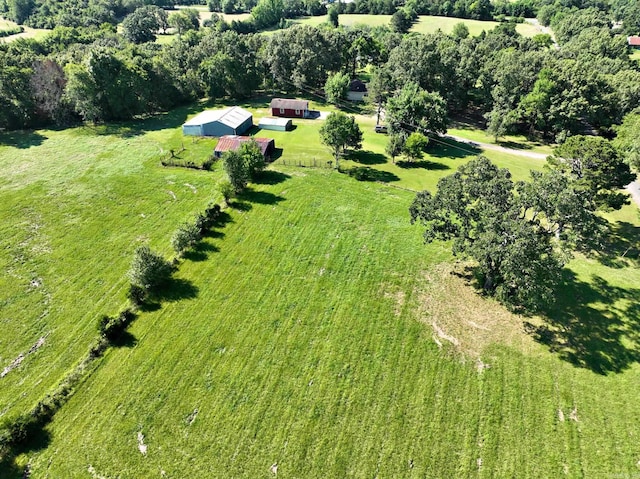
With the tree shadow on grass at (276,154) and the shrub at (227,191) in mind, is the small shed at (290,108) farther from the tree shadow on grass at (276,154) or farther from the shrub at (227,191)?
the shrub at (227,191)

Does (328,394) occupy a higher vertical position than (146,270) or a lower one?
lower

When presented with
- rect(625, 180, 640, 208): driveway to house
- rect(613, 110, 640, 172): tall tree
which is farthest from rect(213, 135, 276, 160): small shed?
rect(625, 180, 640, 208): driveway to house

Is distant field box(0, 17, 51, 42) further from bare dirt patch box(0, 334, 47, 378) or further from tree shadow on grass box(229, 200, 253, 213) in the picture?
bare dirt patch box(0, 334, 47, 378)

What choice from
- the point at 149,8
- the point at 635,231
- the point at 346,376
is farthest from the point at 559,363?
the point at 149,8

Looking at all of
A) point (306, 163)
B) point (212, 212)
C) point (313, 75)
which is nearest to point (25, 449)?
point (212, 212)

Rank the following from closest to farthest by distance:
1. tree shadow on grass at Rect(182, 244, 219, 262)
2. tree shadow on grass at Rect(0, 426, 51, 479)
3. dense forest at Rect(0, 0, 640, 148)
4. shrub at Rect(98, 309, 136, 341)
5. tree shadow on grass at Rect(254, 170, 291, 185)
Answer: tree shadow on grass at Rect(0, 426, 51, 479) → shrub at Rect(98, 309, 136, 341) → tree shadow on grass at Rect(182, 244, 219, 262) → tree shadow on grass at Rect(254, 170, 291, 185) → dense forest at Rect(0, 0, 640, 148)

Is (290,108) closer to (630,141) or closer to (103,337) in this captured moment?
(630,141)
